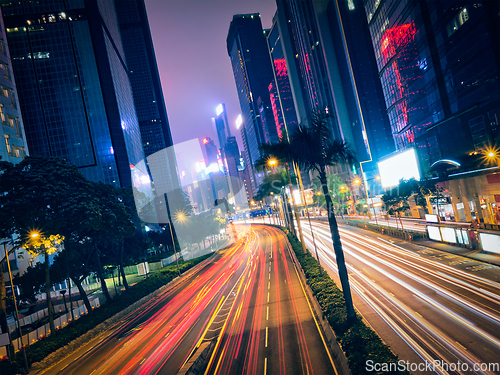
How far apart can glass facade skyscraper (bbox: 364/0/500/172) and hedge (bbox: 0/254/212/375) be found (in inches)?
1959

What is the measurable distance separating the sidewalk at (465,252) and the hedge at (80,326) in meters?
35.7

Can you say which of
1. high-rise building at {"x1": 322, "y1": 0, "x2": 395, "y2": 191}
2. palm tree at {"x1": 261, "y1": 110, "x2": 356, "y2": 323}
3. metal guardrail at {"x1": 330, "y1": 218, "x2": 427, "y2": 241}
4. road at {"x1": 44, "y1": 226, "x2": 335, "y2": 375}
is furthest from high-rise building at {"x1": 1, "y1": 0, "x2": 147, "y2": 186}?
high-rise building at {"x1": 322, "y1": 0, "x2": 395, "y2": 191}

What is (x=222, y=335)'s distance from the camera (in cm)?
1944

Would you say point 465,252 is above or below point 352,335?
below

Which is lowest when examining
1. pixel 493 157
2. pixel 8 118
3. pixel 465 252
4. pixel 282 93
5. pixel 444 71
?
pixel 465 252

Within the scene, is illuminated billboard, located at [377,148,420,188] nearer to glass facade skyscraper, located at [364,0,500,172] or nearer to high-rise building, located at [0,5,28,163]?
glass facade skyscraper, located at [364,0,500,172]

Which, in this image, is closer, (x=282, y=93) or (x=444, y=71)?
(x=444, y=71)

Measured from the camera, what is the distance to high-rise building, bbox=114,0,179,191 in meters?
164

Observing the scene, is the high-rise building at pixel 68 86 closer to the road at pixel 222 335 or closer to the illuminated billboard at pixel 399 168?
the road at pixel 222 335

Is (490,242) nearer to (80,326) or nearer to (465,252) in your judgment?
(465,252)

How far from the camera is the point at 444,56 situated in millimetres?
44438

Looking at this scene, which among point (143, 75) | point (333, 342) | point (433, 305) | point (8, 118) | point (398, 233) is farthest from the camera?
point (143, 75)

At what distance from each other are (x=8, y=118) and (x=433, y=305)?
68.9 meters

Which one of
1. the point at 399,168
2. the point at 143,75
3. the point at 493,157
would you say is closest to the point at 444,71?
the point at 399,168
